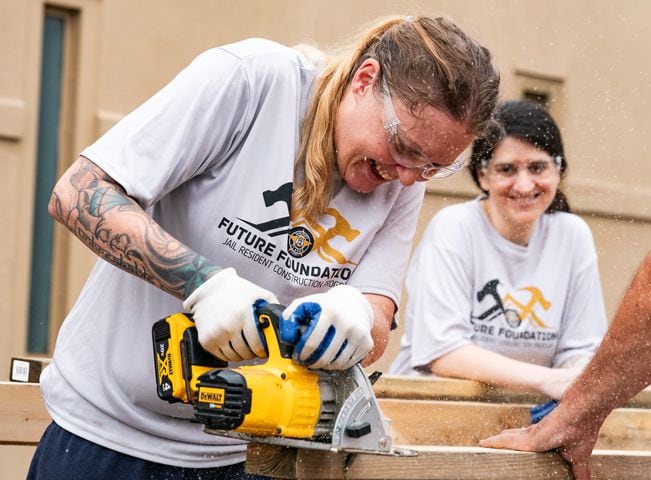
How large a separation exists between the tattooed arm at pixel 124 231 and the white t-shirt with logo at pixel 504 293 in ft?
6.80

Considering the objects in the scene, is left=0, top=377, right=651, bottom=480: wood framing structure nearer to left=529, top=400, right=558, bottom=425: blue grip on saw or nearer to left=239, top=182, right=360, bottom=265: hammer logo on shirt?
left=529, top=400, right=558, bottom=425: blue grip on saw

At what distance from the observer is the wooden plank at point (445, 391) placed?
405cm

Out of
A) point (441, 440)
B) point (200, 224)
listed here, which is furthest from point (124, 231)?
point (441, 440)

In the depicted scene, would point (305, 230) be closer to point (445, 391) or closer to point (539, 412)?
point (539, 412)

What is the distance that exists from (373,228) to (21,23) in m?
4.28

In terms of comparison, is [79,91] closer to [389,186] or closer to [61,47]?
[61,47]

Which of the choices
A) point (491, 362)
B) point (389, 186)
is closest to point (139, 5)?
point (491, 362)

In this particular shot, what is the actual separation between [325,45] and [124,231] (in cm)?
512

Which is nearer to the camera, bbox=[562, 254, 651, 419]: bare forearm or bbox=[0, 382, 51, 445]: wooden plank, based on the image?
bbox=[562, 254, 651, 419]: bare forearm

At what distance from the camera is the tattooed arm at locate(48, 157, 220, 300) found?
8.20 feet

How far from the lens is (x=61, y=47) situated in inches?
272

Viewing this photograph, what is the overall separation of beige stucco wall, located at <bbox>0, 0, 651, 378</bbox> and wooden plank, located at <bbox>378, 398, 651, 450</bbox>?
83.5 inches

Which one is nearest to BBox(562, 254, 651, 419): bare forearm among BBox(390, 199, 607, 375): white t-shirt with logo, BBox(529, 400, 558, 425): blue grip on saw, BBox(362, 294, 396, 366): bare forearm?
BBox(362, 294, 396, 366): bare forearm

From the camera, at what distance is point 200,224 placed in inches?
107
